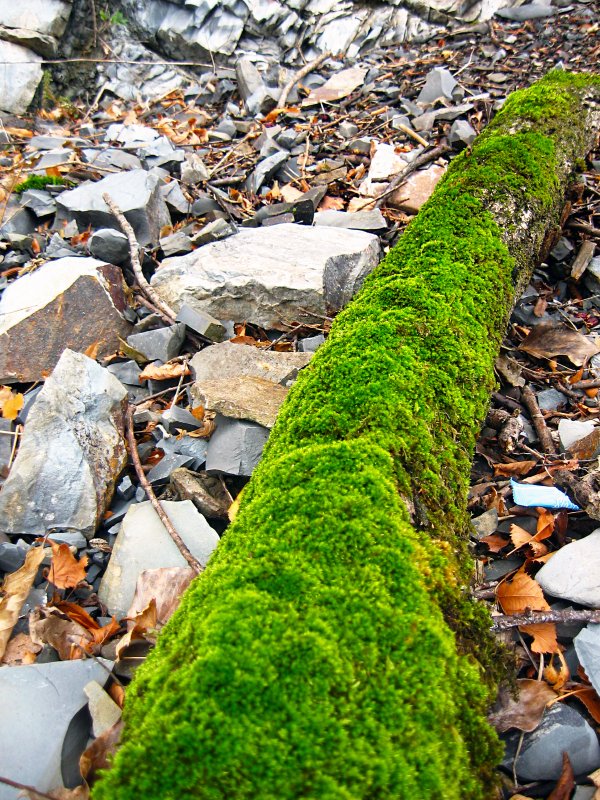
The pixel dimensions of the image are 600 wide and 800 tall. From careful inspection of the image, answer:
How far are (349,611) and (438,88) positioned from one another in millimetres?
6781

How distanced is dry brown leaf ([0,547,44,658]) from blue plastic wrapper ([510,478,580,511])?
6.75 feet

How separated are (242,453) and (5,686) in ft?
4.38

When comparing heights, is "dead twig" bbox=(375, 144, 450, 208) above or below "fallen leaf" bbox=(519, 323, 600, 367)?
above

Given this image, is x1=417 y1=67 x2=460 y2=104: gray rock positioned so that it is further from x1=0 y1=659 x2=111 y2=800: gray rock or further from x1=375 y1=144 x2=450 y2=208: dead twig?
x1=0 y1=659 x2=111 y2=800: gray rock

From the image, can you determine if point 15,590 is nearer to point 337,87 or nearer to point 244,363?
point 244,363

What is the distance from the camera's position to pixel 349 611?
4.39 feet

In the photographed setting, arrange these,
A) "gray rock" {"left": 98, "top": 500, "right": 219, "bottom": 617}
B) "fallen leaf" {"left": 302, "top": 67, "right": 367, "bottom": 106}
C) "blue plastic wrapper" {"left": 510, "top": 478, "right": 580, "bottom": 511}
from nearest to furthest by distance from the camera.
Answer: "gray rock" {"left": 98, "top": 500, "right": 219, "bottom": 617} < "blue plastic wrapper" {"left": 510, "top": 478, "right": 580, "bottom": 511} < "fallen leaf" {"left": 302, "top": 67, "right": 367, "bottom": 106}

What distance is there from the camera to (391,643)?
1.32 m

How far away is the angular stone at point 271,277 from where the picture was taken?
380 cm

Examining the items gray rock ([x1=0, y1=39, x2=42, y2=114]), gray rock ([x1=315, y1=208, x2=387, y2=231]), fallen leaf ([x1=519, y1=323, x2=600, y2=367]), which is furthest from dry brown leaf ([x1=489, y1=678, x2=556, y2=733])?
gray rock ([x1=0, y1=39, x2=42, y2=114])

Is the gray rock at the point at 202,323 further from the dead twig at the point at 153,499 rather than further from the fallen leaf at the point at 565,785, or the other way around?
the fallen leaf at the point at 565,785

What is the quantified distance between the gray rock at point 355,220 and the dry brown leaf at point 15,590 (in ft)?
11.0

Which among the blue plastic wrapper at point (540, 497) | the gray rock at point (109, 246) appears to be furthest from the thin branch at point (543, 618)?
the gray rock at point (109, 246)

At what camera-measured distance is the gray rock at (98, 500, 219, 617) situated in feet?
7.30
